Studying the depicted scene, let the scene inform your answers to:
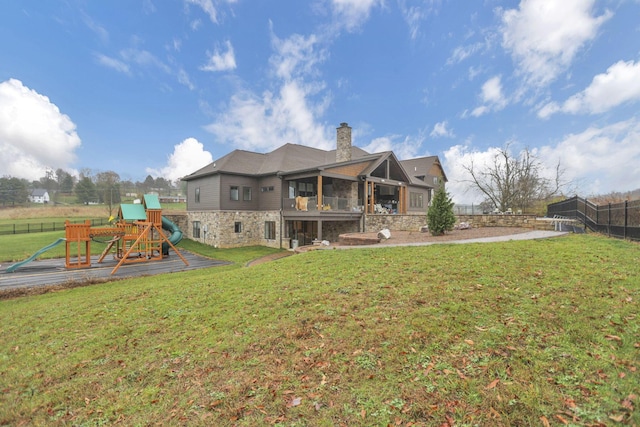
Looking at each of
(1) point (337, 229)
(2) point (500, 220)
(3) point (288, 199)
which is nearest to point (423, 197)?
(1) point (337, 229)

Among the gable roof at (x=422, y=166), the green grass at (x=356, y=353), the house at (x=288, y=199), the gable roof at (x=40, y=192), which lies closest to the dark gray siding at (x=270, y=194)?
the house at (x=288, y=199)

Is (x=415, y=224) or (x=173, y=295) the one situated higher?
(x=415, y=224)

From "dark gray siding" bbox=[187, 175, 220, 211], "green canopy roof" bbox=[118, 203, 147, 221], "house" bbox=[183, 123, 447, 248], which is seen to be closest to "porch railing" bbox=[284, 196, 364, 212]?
"house" bbox=[183, 123, 447, 248]

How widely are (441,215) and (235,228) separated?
1369 cm

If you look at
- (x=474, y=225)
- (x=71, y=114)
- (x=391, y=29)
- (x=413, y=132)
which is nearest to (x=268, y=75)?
(x=391, y=29)

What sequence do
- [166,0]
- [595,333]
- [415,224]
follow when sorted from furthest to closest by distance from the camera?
[415,224]
[166,0]
[595,333]

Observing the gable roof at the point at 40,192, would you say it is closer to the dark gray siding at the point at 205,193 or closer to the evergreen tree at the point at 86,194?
the evergreen tree at the point at 86,194

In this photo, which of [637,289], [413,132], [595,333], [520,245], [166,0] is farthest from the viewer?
[413,132]

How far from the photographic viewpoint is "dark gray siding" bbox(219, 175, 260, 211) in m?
19.8

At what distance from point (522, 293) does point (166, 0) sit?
20.6 m

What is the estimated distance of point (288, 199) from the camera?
63.1 ft

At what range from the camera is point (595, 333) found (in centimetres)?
347

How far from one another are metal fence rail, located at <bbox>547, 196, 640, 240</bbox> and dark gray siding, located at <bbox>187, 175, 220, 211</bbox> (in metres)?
20.5

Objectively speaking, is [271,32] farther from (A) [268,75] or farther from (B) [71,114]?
(B) [71,114]
